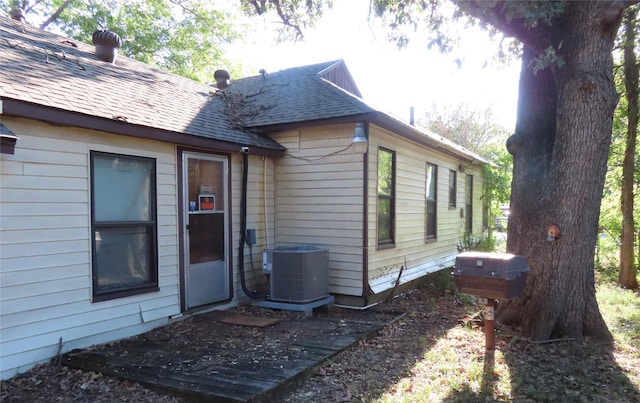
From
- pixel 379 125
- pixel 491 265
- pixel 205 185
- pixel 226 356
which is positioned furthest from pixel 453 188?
pixel 226 356

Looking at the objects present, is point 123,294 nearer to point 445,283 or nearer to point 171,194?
point 171,194

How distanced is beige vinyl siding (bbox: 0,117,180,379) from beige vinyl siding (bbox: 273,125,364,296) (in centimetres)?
275

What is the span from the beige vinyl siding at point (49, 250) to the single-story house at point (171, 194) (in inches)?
0.5

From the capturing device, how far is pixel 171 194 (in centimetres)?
530

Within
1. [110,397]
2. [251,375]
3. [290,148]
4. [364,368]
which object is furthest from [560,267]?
[110,397]

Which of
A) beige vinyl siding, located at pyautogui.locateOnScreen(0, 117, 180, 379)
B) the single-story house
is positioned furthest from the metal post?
Result: beige vinyl siding, located at pyautogui.locateOnScreen(0, 117, 180, 379)

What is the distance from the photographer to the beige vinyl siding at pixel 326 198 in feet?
20.8

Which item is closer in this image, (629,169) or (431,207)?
(629,169)

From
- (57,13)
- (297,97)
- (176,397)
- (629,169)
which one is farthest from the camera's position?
(57,13)

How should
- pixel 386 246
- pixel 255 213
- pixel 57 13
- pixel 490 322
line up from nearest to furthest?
1. pixel 490 322
2. pixel 255 213
3. pixel 386 246
4. pixel 57 13

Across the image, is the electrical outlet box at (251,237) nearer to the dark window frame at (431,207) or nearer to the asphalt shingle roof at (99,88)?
the asphalt shingle roof at (99,88)

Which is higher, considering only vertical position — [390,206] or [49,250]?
[390,206]

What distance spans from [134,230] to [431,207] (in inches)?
254

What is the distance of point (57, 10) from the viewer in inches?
606
